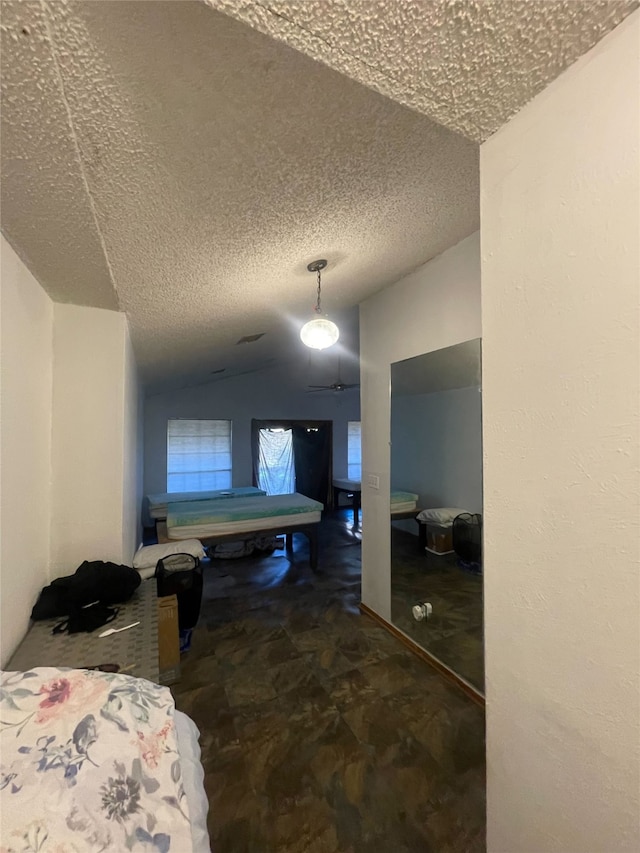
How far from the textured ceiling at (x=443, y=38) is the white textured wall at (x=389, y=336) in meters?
1.27

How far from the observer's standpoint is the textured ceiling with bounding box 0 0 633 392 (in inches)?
21.1

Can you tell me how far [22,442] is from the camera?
50.1 inches

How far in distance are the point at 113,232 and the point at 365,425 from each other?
2.01 metres

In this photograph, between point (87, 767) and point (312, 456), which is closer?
point (87, 767)

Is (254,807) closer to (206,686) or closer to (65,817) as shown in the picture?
(206,686)

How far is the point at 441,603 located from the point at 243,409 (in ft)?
15.3

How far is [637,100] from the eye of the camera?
505 millimetres

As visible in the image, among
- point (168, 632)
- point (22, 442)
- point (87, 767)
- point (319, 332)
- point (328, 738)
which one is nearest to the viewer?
point (87, 767)

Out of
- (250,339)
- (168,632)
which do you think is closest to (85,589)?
(168,632)

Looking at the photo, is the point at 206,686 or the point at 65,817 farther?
the point at 206,686

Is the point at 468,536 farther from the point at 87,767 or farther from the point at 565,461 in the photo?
the point at 87,767

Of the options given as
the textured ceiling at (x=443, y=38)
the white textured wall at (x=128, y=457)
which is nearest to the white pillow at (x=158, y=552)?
the white textured wall at (x=128, y=457)

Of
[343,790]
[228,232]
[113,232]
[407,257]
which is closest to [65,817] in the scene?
[343,790]

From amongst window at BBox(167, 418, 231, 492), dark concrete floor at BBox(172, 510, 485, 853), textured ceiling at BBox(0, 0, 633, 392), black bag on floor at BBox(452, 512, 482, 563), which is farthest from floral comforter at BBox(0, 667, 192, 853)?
window at BBox(167, 418, 231, 492)
